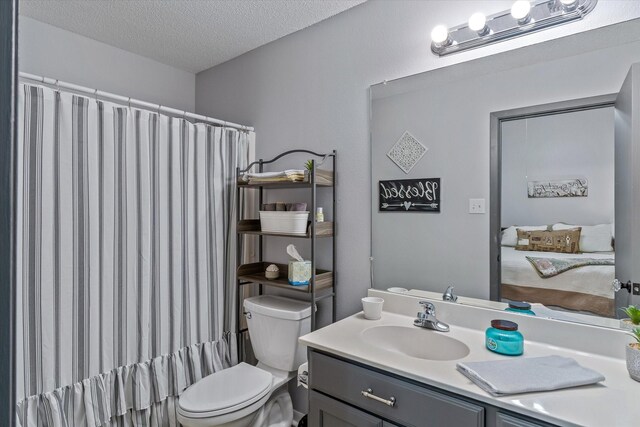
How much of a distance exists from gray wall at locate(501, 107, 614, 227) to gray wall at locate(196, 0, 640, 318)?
13cm

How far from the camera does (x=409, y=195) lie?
179 cm

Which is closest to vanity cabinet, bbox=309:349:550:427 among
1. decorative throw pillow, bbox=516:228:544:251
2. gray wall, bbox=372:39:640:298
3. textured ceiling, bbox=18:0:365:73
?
gray wall, bbox=372:39:640:298

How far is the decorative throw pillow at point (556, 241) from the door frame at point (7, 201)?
1632 millimetres

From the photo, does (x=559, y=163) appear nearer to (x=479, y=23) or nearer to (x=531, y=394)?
(x=479, y=23)

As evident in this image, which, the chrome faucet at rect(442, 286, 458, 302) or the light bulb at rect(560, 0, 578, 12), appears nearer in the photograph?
the light bulb at rect(560, 0, 578, 12)

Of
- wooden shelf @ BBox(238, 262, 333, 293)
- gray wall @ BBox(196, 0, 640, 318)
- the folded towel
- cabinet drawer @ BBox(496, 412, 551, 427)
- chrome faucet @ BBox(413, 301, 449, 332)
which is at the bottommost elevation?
cabinet drawer @ BBox(496, 412, 551, 427)

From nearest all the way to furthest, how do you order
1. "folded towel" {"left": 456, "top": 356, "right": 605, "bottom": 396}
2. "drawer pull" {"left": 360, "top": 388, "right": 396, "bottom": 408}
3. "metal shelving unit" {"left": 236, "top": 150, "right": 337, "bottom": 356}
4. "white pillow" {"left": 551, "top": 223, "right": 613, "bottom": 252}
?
"folded towel" {"left": 456, "top": 356, "right": 605, "bottom": 396}
"drawer pull" {"left": 360, "top": 388, "right": 396, "bottom": 408}
"white pillow" {"left": 551, "top": 223, "right": 613, "bottom": 252}
"metal shelving unit" {"left": 236, "top": 150, "right": 337, "bottom": 356}

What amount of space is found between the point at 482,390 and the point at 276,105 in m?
2.00

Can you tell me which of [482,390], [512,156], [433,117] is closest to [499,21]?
[433,117]

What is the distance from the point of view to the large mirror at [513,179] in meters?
1.30

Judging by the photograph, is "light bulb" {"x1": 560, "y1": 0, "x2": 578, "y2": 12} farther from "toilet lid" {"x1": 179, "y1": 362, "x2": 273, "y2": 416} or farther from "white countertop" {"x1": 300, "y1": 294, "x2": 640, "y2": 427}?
"toilet lid" {"x1": 179, "y1": 362, "x2": 273, "y2": 416}

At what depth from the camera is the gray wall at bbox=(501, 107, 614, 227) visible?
4.29 feet

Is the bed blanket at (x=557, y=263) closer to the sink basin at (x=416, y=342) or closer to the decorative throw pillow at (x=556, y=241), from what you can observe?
the decorative throw pillow at (x=556, y=241)

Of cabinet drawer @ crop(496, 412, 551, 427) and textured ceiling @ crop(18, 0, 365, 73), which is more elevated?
textured ceiling @ crop(18, 0, 365, 73)
